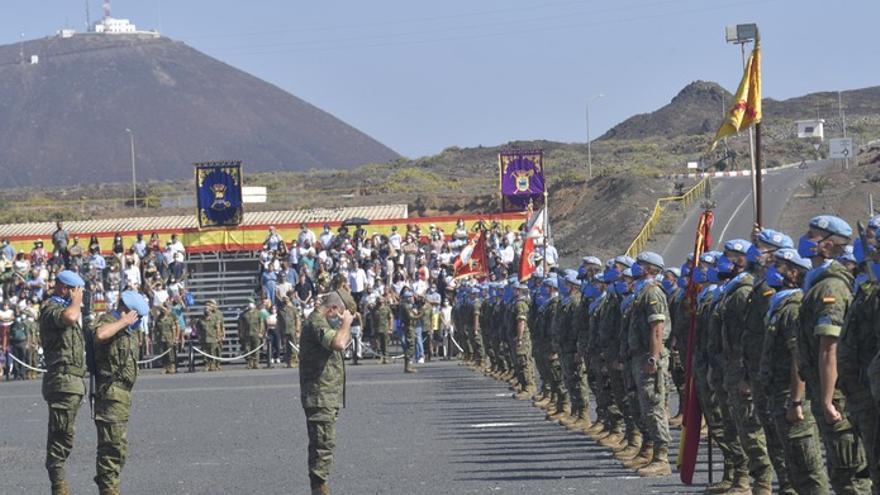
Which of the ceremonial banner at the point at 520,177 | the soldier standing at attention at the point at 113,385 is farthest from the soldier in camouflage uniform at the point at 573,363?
the ceremonial banner at the point at 520,177

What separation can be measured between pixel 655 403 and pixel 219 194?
1557 inches

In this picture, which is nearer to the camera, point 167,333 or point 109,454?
point 109,454

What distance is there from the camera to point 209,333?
39656 millimetres

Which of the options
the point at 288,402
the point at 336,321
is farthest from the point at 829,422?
the point at 288,402

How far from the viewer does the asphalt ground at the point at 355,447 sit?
14.9 metres

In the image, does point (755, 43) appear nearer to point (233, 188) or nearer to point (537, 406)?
point (537, 406)

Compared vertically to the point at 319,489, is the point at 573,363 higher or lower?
higher

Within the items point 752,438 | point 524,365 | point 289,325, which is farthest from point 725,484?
point 289,325

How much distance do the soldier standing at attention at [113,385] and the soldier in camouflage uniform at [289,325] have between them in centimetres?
2565

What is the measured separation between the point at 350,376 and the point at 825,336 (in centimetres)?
2500

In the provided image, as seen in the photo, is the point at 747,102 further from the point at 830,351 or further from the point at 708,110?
the point at 708,110

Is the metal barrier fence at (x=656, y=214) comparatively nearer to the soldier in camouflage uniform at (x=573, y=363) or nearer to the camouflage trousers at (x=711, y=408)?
the soldier in camouflage uniform at (x=573, y=363)

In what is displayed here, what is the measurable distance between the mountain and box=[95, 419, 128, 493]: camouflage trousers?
5562 inches

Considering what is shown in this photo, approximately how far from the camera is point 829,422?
9570 millimetres
